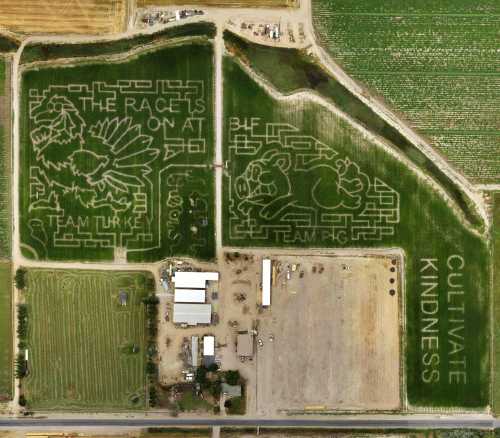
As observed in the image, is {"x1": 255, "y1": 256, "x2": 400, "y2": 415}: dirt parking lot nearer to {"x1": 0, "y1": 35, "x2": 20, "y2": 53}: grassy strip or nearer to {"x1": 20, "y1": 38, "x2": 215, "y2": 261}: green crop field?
{"x1": 20, "y1": 38, "x2": 215, "y2": 261}: green crop field

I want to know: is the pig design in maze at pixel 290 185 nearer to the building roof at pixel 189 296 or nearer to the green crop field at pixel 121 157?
the green crop field at pixel 121 157

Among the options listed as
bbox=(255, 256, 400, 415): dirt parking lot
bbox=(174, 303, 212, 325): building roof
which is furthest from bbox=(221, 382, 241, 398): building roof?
bbox=(174, 303, 212, 325): building roof

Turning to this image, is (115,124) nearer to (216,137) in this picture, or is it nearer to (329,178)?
(216,137)

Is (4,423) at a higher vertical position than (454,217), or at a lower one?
lower

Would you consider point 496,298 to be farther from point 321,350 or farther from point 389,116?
point 389,116

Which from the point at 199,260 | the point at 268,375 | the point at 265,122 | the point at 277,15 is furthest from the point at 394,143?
the point at 268,375

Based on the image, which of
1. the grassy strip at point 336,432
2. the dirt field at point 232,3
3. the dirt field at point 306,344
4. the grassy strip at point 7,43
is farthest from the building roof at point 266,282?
the grassy strip at point 7,43

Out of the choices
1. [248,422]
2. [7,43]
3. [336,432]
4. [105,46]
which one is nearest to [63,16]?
[105,46]
